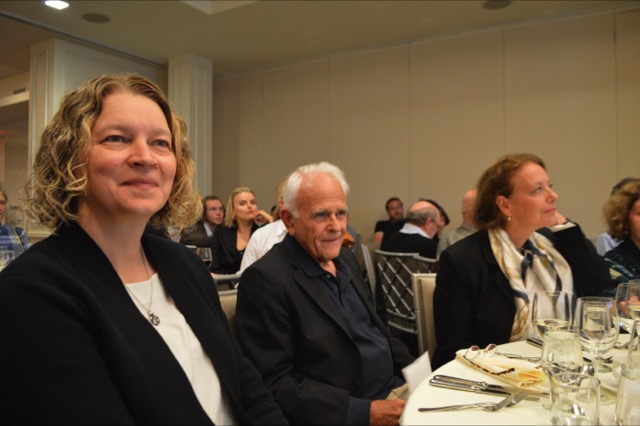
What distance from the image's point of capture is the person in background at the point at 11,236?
3217mm

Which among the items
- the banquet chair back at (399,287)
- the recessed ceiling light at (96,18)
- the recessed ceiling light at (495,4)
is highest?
the recessed ceiling light at (96,18)

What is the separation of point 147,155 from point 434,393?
36.1 inches

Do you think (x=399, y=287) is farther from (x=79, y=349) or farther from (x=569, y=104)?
(x=569, y=104)

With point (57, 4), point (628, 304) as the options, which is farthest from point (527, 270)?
point (57, 4)

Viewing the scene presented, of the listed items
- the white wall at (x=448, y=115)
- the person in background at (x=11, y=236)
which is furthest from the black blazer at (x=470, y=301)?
the white wall at (x=448, y=115)

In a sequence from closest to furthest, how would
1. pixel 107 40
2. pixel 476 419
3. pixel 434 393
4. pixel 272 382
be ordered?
pixel 476 419, pixel 434 393, pixel 272 382, pixel 107 40

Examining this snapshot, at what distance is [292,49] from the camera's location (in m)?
7.06

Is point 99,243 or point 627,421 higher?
point 99,243

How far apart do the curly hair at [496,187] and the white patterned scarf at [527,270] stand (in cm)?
8

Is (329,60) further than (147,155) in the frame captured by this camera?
Yes

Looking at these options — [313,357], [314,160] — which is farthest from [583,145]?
[313,357]

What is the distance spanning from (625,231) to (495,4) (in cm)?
375

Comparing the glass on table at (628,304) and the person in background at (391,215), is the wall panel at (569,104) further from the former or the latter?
the glass on table at (628,304)

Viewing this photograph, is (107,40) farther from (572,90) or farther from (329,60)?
(572,90)
